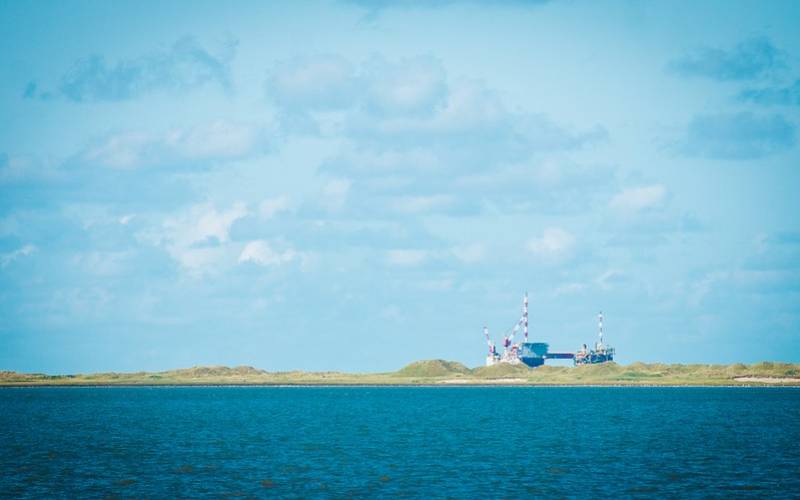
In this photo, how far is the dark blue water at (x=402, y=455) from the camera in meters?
69.3

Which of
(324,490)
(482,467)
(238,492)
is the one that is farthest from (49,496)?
(482,467)

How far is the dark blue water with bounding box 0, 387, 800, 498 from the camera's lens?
69312 mm

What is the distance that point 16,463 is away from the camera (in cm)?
8244

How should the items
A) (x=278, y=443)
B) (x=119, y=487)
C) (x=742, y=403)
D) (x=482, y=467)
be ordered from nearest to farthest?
(x=119, y=487)
(x=482, y=467)
(x=278, y=443)
(x=742, y=403)

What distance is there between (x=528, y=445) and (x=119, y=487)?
48.7 meters

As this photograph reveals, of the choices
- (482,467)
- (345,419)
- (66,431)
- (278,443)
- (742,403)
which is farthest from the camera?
(742,403)

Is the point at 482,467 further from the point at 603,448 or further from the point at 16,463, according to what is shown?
the point at 16,463

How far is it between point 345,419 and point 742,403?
95632mm

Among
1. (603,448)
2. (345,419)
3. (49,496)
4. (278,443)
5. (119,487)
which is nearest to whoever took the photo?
(49,496)

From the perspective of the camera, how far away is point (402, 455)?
9206 cm

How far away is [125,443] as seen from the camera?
104 metres

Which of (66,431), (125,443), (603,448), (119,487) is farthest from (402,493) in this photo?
(66,431)

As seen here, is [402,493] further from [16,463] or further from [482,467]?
[16,463]

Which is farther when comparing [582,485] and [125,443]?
[125,443]
